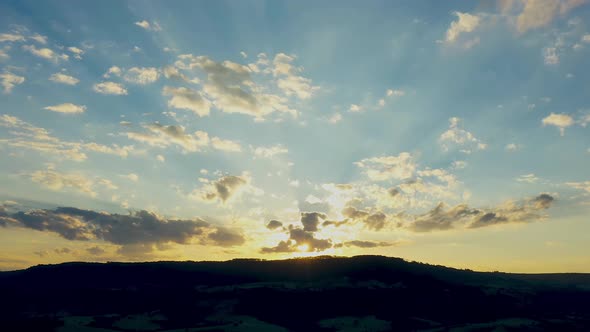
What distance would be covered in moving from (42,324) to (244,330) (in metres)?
95.2

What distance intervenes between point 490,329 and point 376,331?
52894mm

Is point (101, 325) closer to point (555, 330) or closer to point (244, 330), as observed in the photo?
point (244, 330)

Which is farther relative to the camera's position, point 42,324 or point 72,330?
point 42,324

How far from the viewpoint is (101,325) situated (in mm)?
194625

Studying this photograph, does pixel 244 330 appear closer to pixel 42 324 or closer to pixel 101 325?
pixel 101 325

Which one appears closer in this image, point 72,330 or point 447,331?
point 72,330

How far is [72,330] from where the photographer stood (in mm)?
180625

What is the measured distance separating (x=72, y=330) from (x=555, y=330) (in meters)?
221

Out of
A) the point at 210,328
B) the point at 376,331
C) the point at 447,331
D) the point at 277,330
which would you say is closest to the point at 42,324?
the point at 210,328

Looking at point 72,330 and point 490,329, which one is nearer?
point 72,330

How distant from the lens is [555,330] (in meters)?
198

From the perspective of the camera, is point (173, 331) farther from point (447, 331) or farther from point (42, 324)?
point (447, 331)

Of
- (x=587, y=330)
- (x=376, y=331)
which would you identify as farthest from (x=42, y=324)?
(x=587, y=330)

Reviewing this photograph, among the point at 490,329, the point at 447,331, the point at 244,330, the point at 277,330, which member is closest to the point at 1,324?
the point at 244,330
